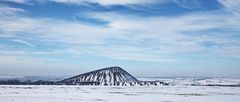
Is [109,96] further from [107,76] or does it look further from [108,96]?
[107,76]

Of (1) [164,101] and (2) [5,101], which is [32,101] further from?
(1) [164,101]

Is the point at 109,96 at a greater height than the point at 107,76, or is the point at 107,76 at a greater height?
the point at 107,76

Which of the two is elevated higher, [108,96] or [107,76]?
[107,76]

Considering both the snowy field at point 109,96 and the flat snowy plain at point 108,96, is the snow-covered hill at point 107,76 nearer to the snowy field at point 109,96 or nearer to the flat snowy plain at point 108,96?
the flat snowy plain at point 108,96

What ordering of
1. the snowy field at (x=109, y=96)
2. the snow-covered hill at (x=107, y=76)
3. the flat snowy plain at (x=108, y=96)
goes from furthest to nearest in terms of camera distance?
the snow-covered hill at (x=107, y=76), the flat snowy plain at (x=108, y=96), the snowy field at (x=109, y=96)

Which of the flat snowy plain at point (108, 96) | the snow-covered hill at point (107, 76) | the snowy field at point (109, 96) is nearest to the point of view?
the snowy field at point (109, 96)

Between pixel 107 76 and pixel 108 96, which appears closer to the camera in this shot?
pixel 108 96

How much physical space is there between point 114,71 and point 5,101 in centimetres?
15741

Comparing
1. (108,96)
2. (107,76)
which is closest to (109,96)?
(108,96)

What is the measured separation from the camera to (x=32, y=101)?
3022cm

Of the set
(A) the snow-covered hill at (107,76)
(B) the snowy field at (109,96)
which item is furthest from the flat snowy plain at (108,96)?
Result: (A) the snow-covered hill at (107,76)

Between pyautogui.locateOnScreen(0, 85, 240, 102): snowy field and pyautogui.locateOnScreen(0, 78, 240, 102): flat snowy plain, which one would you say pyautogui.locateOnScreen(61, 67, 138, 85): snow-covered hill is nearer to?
pyautogui.locateOnScreen(0, 78, 240, 102): flat snowy plain

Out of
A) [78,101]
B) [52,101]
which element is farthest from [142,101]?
[52,101]

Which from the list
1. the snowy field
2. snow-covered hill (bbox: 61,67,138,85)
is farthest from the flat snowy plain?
snow-covered hill (bbox: 61,67,138,85)
